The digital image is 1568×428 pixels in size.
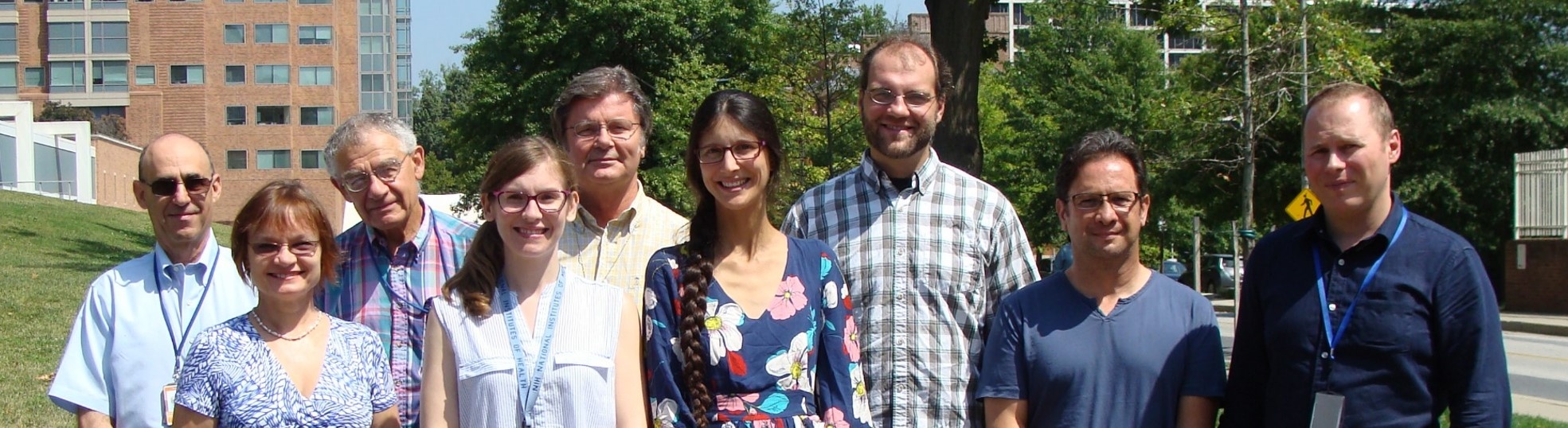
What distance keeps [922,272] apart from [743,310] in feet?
2.50

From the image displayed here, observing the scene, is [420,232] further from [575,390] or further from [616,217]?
[575,390]

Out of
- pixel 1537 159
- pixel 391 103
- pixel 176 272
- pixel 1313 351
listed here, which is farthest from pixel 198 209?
pixel 391 103

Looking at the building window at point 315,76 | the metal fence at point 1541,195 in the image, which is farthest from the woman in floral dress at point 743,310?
the building window at point 315,76

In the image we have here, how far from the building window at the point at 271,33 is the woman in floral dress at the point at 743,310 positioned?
242 feet

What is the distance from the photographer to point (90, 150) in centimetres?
4928

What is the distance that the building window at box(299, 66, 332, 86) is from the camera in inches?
2803

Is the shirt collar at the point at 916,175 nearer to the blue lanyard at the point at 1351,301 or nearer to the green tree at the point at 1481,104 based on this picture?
the blue lanyard at the point at 1351,301

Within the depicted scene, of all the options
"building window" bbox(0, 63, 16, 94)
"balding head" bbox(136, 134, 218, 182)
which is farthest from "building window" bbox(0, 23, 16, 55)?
"balding head" bbox(136, 134, 218, 182)

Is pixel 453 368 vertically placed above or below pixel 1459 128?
below

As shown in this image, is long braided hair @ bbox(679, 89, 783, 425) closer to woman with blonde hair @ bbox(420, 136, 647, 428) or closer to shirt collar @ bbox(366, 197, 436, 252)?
woman with blonde hair @ bbox(420, 136, 647, 428)

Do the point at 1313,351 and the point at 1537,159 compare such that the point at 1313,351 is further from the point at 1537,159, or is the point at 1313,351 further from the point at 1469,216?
the point at 1469,216

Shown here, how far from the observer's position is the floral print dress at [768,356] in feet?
10.6

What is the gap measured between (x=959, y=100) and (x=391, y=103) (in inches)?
2980

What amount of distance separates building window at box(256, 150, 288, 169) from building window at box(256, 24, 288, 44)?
643 centimetres
